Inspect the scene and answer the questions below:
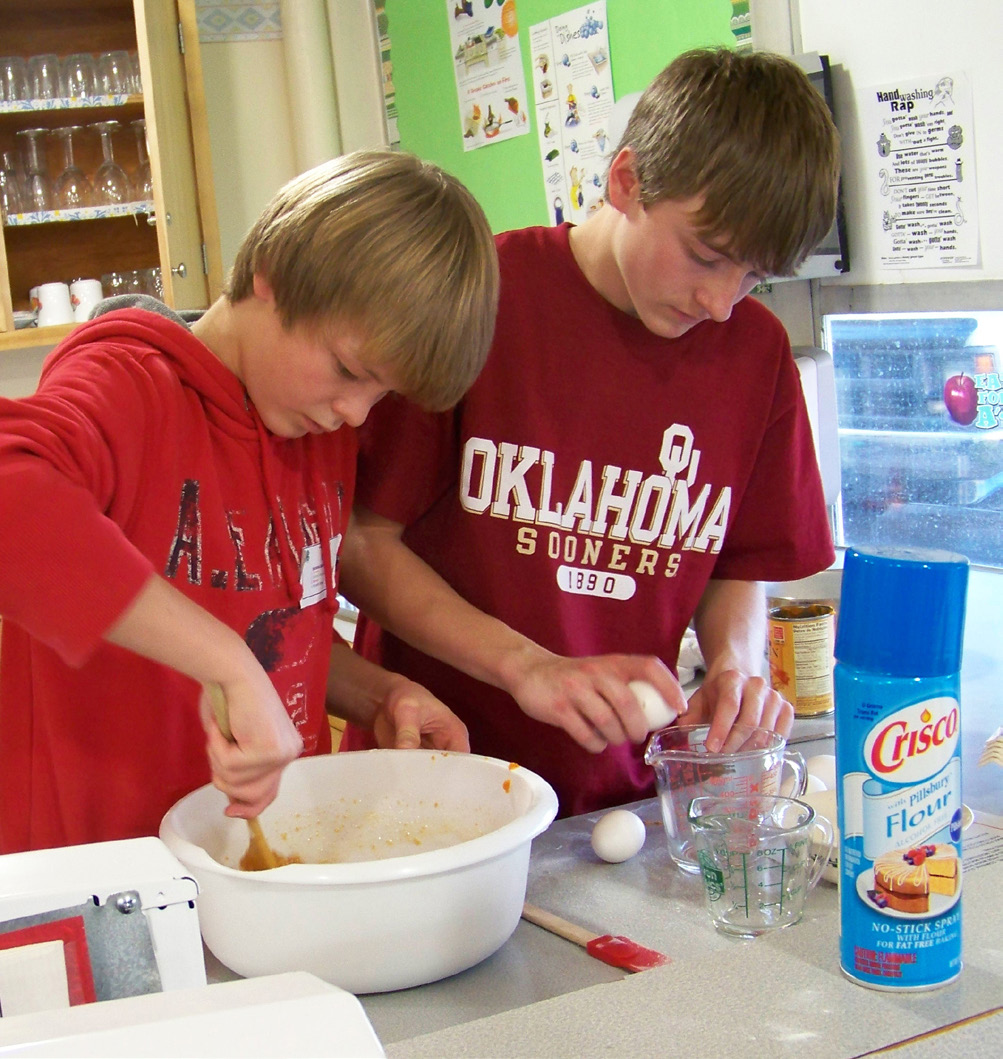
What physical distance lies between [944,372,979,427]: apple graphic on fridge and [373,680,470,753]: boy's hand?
1.16m

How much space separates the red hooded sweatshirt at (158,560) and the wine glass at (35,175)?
2.26 m

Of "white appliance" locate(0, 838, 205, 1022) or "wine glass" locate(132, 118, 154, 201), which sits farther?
"wine glass" locate(132, 118, 154, 201)

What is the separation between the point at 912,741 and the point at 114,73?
295cm

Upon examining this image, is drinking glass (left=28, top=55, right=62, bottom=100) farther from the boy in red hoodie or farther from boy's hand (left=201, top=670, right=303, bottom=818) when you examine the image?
boy's hand (left=201, top=670, right=303, bottom=818)

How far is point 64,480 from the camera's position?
77cm

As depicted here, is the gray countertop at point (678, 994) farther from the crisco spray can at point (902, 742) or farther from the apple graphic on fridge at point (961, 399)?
the apple graphic on fridge at point (961, 399)

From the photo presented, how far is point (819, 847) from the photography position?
2.88 ft

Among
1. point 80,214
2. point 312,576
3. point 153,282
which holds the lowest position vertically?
point 312,576

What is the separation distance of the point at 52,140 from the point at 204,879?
2758mm

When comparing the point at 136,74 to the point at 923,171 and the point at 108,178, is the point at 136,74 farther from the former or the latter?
the point at 923,171

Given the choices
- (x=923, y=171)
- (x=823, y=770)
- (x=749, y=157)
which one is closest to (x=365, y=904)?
(x=823, y=770)

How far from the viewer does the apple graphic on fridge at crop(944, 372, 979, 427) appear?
1.88 meters

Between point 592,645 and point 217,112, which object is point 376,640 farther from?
point 217,112

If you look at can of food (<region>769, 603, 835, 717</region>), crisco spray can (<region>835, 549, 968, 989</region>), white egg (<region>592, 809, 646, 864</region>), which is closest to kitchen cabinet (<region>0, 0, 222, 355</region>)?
can of food (<region>769, 603, 835, 717</region>)
